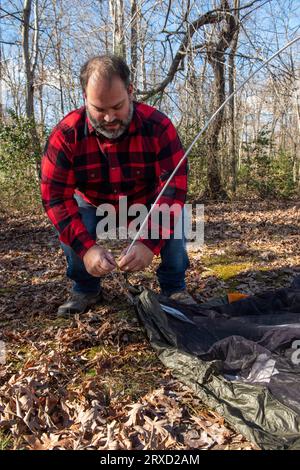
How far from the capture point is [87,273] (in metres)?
2.97

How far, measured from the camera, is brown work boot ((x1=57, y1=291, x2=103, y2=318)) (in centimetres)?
290

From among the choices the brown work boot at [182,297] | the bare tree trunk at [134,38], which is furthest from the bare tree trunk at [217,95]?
the brown work boot at [182,297]

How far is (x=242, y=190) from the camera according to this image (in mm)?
10812

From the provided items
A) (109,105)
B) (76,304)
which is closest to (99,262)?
(76,304)

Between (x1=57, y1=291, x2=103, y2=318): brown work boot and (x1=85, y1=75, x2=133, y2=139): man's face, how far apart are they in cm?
121

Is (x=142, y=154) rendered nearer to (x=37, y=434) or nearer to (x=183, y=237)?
(x=183, y=237)

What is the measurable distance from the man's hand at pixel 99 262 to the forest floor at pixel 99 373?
47 centimetres

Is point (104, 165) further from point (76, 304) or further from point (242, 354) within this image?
point (242, 354)

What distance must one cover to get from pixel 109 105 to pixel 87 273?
1.27 m

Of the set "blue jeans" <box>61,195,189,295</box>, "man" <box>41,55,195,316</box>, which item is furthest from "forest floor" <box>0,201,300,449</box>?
"man" <box>41,55,195,316</box>

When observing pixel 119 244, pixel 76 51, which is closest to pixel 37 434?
pixel 119 244

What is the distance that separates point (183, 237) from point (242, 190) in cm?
811

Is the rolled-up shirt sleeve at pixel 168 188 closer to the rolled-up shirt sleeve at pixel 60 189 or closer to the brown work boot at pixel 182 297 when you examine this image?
the rolled-up shirt sleeve at pixel 60 189

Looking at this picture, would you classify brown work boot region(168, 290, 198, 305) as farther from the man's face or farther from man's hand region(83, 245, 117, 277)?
the man's face
